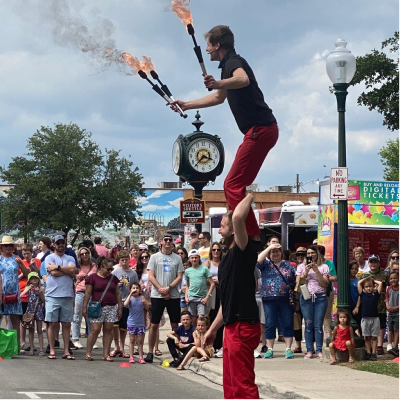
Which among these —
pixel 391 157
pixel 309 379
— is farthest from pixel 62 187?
pixel 309 379

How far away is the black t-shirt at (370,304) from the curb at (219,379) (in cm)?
257

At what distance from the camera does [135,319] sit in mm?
12977

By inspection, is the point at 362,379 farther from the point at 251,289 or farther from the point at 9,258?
the point at 9,258

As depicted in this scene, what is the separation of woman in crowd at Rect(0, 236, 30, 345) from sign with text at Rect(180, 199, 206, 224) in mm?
5394

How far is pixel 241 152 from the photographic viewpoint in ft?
24.3

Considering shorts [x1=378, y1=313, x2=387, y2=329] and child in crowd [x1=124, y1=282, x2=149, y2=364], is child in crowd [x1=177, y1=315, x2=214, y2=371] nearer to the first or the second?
child in crowd [x1=124, y1=282, x2=149, y2=364]

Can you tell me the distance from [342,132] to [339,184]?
833 millimetres

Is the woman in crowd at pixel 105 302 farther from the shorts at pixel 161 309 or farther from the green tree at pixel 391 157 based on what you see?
the green tree at pixel 391 157

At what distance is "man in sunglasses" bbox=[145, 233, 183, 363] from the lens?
12750 millimetres

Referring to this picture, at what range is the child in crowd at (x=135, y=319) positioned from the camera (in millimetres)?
12898

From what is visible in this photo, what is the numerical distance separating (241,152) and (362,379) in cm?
403

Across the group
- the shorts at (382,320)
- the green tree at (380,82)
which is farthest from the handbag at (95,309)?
the green tree at (380,82)

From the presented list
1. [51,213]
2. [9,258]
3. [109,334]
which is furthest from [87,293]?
[51,213]

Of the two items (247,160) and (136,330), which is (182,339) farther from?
(247,160)
